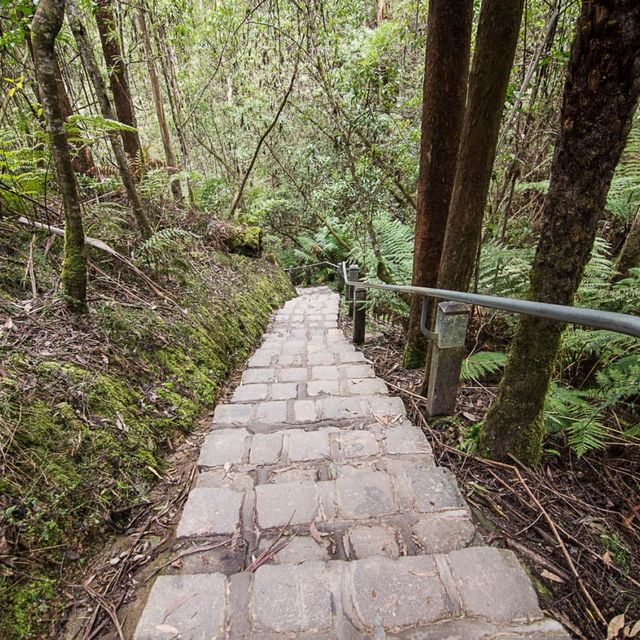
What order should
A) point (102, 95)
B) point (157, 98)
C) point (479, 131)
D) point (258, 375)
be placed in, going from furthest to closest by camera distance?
1. point (157, 98)
2. point (258, 375)
3. point (102, 95)
4. point (479, 131)

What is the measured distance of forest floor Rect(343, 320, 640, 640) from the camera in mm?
1050

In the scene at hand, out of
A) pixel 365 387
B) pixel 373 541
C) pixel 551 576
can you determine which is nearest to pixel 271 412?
pixel 365 387

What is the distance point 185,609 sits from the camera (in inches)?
41.6

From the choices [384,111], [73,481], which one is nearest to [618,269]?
[384,111]

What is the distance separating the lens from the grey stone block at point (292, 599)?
102cm

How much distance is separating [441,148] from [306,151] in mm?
6600

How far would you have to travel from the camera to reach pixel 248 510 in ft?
4.70

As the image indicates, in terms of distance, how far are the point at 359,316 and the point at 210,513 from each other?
2.63m

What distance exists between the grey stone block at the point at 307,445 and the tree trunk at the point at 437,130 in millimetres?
1258

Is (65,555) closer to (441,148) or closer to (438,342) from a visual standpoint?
(438,342)

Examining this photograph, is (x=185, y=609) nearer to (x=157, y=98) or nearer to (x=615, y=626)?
(x=615, y=626)

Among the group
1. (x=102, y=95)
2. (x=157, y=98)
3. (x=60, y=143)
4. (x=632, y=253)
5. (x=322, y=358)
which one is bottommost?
(x=322, y=358)

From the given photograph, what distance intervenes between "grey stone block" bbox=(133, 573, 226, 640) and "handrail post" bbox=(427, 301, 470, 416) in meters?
1.37

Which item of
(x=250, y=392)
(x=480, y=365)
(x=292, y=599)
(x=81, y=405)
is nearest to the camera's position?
(x=292, y=599)
